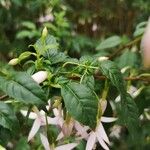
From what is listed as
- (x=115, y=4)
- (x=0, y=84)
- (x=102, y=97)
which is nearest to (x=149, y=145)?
(x=115, y=4)

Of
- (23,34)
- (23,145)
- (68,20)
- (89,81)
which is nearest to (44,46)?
(89,81)

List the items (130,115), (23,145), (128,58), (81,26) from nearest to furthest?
(130,115) < (23,145) < (128,58) < (81,26)

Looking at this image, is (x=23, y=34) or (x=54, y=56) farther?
(x=23, y=34)

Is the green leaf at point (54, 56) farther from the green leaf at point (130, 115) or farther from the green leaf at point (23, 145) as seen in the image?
the green leaf at point (23, 145)

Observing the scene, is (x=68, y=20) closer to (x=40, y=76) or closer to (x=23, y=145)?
(x=23, y=145)

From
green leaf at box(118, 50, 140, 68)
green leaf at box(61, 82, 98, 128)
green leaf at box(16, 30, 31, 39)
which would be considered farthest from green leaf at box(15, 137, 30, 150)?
green leaf at box(61, 82, 98, 128)

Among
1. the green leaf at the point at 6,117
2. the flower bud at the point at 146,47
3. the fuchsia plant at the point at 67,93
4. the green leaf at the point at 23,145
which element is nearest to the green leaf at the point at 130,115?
the fuchsia plant at the point at 67,93
